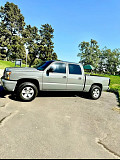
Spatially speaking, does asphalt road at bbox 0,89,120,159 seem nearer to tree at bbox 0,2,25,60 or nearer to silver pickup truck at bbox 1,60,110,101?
Result: silver pickup truck at bbox 1,60,110,101

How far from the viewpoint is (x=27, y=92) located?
466 cm

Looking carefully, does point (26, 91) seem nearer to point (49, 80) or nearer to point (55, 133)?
point (49, 80)

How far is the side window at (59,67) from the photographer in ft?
16.8

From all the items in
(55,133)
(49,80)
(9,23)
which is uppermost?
(9,23)

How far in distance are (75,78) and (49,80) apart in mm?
1341

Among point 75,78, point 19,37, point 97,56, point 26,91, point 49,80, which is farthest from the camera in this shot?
point 97,56

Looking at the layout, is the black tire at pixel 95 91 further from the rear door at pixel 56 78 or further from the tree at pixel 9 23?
the tree at pixel 9 23

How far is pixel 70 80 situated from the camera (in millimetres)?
5340

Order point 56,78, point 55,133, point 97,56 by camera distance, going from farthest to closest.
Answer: point 97,56
point 56,78
point 55,133

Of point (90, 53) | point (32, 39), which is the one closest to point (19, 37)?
point (32, 39)

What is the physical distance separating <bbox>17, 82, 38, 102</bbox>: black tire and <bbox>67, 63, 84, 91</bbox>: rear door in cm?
172

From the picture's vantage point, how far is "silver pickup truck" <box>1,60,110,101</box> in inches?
176

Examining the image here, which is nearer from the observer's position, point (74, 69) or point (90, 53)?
point (74, 69)

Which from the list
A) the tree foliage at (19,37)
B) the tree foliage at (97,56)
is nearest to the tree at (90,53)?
the tree foliage at (97,56)
